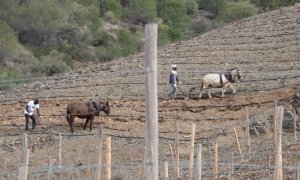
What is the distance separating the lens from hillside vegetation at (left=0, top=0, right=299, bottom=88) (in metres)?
49.5

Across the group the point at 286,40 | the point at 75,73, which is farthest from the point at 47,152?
the point at 286,40

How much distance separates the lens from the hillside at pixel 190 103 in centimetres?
1958

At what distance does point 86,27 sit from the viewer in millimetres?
56375

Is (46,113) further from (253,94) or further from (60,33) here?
(60,33)

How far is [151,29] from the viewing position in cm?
797

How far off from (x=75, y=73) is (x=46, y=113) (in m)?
7.99

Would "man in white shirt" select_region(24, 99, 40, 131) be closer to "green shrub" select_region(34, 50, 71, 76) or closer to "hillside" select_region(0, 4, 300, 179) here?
"hillside" select_region(0, 4, 300, 179)

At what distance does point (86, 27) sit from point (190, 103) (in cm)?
3252

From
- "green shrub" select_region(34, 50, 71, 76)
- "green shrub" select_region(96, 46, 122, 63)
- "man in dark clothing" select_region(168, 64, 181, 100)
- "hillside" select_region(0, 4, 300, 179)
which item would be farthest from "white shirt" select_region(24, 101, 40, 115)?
"green shrub" select_region(96, 46, 122, 63)

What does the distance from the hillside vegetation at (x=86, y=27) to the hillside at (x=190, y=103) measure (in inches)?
565

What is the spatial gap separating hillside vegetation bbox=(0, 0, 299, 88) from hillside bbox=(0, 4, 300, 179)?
47.1 ft

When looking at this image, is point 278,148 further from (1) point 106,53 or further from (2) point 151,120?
(1) point 106,53

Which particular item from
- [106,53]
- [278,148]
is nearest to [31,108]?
[278,148]

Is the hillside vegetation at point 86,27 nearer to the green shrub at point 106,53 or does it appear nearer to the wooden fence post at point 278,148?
the green shrub at point 106,53
